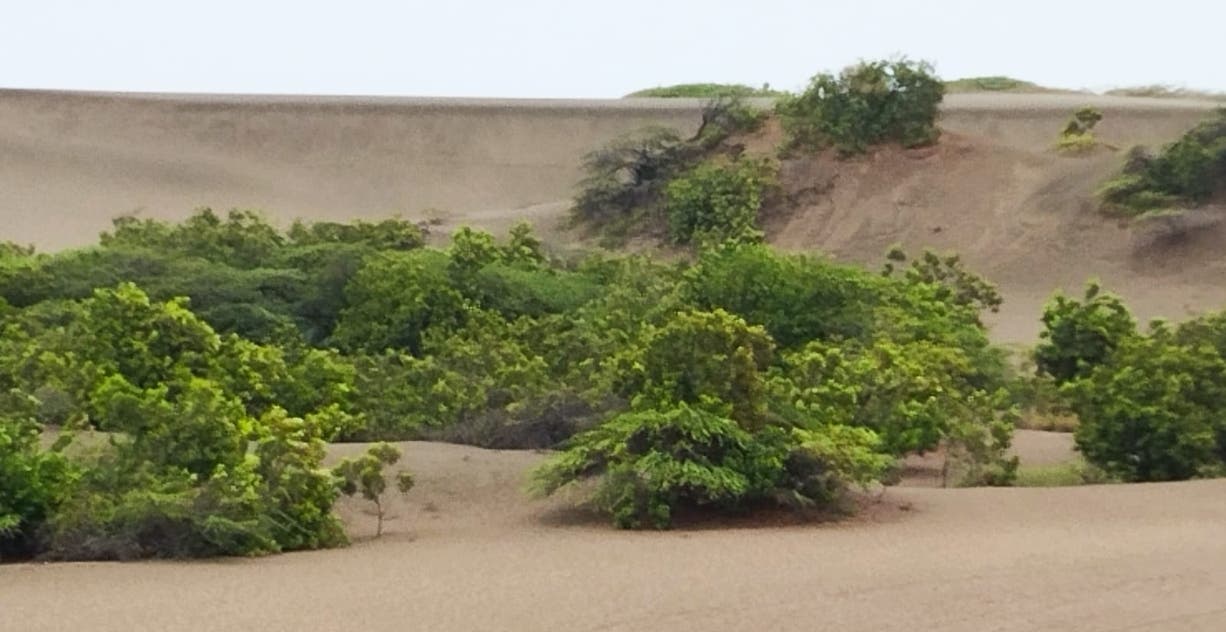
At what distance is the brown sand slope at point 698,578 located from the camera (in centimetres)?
820

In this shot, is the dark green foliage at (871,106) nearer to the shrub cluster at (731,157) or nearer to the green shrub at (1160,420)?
the shrub cluster at (731,157)

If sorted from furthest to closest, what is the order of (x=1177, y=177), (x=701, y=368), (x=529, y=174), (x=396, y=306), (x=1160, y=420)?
(x=529, y=174) → (x=1177, y=177) → (x=396, y=306) → (x=1160, y=420) → (x=701, y=368)

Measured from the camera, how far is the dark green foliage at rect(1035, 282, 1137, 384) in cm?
1680

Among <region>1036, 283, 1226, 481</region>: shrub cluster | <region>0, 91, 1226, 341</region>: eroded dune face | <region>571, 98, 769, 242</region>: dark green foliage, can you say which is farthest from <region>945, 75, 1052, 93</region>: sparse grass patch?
<region>1036, 283, 1226, 481</region>: shrub cluster

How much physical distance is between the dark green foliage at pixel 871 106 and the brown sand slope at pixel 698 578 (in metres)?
21.5

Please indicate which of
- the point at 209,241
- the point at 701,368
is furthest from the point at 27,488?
the point at 209,241

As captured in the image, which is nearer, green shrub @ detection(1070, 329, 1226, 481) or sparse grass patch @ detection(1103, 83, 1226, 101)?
green shrub @ detection(1070, 329, 1226, 481)

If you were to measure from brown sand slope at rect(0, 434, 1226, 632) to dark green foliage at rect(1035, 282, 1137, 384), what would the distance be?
515 cm

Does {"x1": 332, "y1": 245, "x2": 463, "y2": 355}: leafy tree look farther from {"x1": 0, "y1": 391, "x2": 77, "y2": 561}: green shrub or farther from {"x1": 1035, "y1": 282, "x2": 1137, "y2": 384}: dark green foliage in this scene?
{"x1": 0, "y1": 391, "x2": 77, "y2": 561}: green shrub

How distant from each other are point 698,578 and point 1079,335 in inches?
354

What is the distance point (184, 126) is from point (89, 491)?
46.7 meters

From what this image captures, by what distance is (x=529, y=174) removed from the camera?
52.5 metres

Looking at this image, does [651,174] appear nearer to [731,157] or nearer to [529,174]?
[731,157]

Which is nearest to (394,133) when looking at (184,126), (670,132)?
(184,126)
